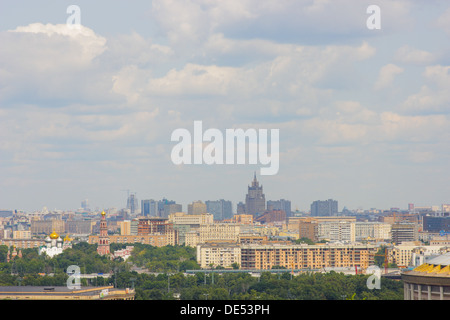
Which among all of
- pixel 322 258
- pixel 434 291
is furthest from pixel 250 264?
pixel 434 291

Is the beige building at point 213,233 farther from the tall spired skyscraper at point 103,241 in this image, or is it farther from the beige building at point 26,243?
the tall spired skyscraper at point 103,241

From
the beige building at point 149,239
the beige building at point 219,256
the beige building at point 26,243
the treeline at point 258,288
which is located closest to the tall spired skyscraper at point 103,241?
the beige building at point 219,256

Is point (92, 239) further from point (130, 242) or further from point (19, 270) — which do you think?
point (19, 270)

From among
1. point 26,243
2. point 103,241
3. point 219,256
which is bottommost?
point 219,256

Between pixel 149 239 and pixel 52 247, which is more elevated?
pixel 149 239

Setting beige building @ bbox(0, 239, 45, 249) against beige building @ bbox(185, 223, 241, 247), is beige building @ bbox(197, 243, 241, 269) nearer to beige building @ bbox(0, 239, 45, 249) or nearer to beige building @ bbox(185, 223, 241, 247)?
beige building @ bbox(0, 239, 45, 249)

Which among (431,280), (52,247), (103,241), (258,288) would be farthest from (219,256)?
(431,280)

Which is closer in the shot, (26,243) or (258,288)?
(258,288)

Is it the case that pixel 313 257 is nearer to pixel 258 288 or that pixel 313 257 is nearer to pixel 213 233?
pixel 258 288

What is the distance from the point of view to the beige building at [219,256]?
401 feet

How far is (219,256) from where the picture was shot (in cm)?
12288

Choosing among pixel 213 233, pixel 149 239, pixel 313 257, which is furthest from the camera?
pixel 213 233

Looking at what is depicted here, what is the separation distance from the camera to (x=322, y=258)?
4660 inches

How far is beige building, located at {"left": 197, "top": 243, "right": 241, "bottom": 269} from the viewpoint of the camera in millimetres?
122188
